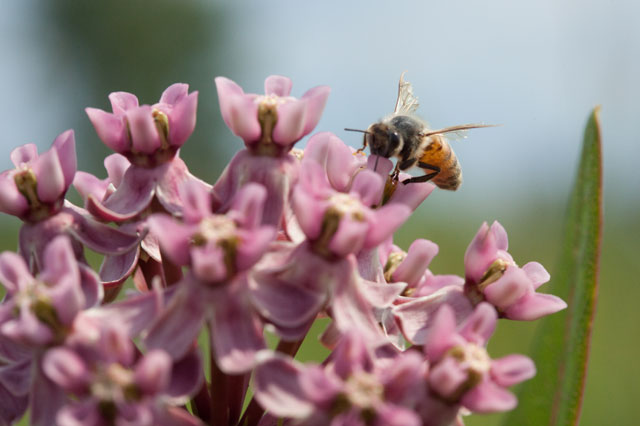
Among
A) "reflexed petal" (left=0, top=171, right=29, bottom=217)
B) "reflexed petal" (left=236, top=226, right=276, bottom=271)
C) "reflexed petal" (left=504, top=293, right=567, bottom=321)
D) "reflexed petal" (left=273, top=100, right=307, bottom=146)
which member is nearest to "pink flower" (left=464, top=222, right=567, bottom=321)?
"reflexed petal" (left=504, top=293, right=567, bottom=321)

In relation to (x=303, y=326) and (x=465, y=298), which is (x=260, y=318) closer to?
(x=303, y=326)

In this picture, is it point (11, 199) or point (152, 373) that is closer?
point (152, 373)

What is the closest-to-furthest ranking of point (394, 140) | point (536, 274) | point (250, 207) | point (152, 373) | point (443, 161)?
point (152, 373), point (250, 207), point (536, 274), point (394, 140), point (443, 161)

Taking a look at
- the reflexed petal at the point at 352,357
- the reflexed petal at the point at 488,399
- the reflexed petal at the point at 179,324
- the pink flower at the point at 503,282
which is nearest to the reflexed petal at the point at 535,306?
the pink flower at the point at 503,282

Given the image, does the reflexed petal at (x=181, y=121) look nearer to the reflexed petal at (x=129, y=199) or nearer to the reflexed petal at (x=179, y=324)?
the reflexed petal at (x=129, y=199)

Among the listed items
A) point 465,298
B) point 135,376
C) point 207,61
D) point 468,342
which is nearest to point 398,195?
point 465,298

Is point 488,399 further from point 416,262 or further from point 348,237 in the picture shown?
point 416,262

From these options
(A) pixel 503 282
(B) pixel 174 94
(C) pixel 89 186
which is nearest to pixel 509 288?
(A) pixel 503 282

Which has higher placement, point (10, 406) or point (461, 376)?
point (461, 376)
